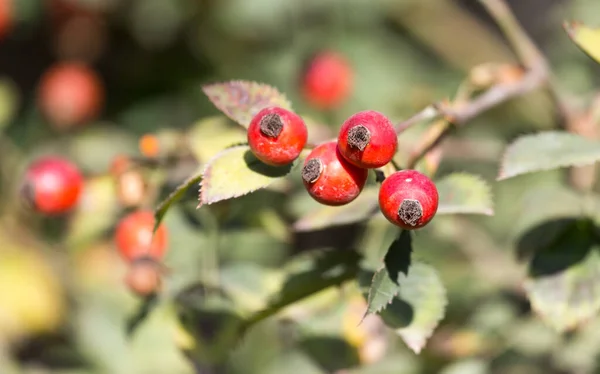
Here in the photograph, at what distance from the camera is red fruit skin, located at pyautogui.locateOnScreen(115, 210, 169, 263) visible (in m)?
1.43

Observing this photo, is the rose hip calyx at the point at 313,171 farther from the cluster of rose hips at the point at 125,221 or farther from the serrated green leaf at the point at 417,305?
the cluster of rose hips at the point at 125,221

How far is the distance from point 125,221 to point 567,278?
0.82 m

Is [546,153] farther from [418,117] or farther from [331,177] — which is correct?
[331,177]

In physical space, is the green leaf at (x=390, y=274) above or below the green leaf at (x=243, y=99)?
below

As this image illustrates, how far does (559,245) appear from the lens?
123 cm

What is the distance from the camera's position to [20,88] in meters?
3.00


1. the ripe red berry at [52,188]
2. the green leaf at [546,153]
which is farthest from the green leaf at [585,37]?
the ripe red berry at [52,188]

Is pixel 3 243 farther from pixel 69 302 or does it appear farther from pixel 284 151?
pixel 284 151

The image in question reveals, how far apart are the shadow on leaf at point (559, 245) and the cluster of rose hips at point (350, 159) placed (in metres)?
0.42

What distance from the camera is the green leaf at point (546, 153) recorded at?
1.03m

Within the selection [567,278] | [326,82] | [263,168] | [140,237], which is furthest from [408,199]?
[326,82]

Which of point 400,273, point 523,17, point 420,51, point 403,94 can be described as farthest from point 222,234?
point 523,17

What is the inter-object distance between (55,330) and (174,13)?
1.09 meters

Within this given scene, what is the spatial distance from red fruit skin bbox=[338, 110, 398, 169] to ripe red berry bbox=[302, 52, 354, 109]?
1521 mm
